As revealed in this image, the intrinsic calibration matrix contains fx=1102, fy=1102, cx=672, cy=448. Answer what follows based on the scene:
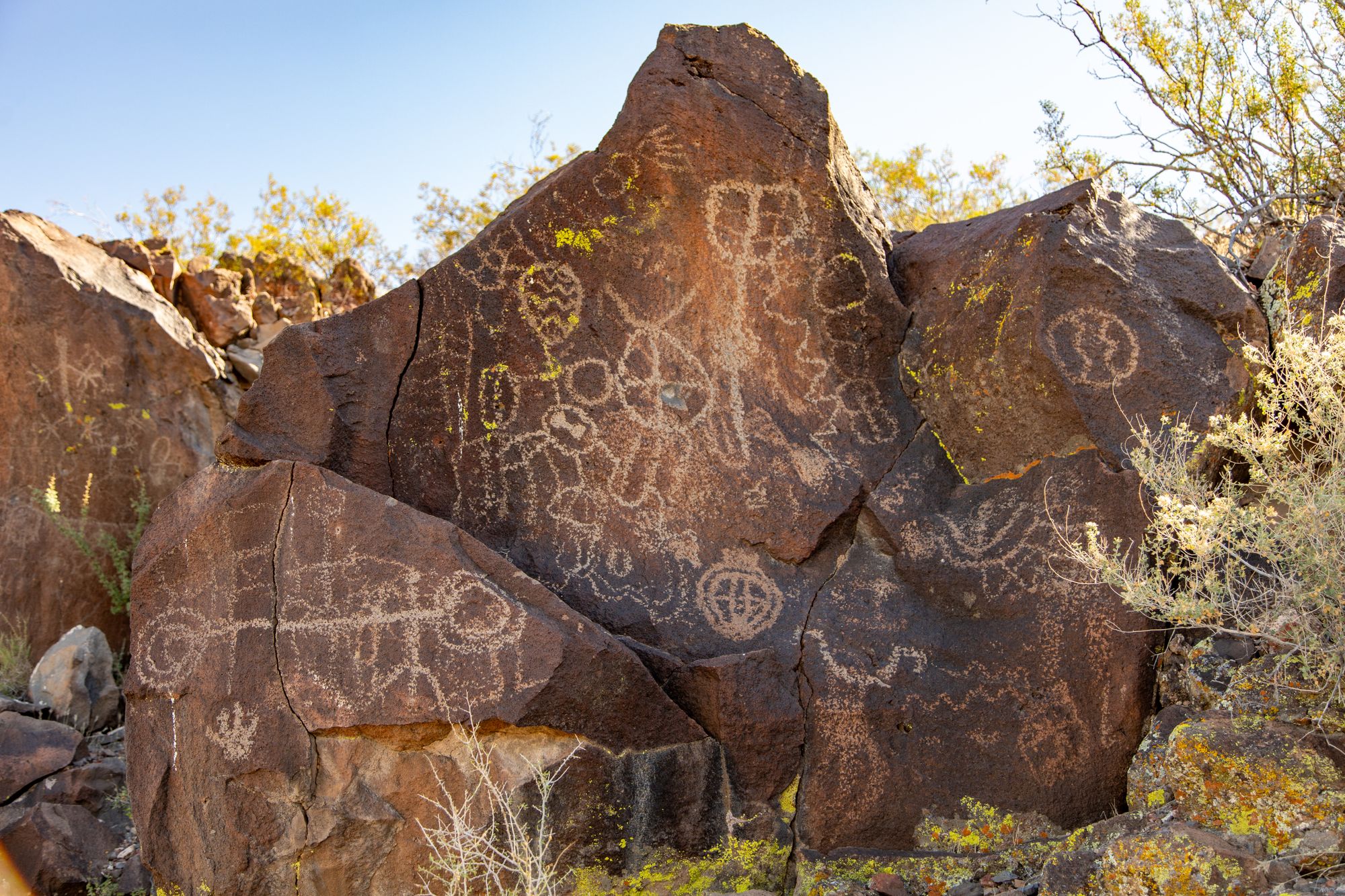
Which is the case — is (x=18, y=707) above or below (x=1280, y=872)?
above

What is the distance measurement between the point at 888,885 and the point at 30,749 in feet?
10.2

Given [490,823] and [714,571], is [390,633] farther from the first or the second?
[714,571]

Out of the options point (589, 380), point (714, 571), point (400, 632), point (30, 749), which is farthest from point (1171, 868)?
point (30, 749)

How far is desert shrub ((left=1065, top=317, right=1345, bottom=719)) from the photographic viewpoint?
279 cm

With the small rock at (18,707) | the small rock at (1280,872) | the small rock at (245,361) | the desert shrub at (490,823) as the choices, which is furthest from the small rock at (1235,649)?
the small rock at (245,361)

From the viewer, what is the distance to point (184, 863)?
3.20 meters

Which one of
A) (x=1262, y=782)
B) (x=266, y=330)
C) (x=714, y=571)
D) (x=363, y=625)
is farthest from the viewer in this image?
(x=266, y=330)

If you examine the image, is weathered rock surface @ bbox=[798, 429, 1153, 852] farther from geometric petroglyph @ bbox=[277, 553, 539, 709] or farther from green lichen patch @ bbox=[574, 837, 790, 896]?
geometric petroglyph @ bbox=[277, 553, 539, 709]

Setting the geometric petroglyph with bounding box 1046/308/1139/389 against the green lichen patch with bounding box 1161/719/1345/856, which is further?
the geometric petroglyph with bounding box 1046/308/1139/389

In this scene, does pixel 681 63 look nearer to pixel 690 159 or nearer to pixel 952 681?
pixel 690 159

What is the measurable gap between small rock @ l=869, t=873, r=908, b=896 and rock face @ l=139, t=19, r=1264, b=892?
4.4 inches

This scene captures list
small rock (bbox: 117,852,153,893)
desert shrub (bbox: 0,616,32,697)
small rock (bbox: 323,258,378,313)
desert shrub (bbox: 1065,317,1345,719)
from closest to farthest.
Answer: desert shrub (bbox: 1065,317,1345,719) < small rock (bbox: 117,852,153,893) < desert shrub (bbox: 0,616,32,697) < small rock (bbox: 323,258,378,313)

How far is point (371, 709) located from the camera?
9.96 feet

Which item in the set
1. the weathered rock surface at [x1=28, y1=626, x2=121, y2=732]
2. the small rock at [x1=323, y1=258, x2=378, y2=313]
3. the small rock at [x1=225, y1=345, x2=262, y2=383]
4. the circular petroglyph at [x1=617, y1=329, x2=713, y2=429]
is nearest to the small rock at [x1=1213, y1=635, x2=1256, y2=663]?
the circular petroglyph at [x1=617, y1=329, x2=713, y2=429]
